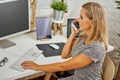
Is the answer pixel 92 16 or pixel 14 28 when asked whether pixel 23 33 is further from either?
pixel 92 16

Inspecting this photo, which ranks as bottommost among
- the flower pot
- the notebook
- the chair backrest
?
the chair backrest

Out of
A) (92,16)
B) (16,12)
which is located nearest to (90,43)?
(92,16)

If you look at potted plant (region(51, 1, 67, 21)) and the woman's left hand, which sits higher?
potted plant (region(51, 1, 67, 21))

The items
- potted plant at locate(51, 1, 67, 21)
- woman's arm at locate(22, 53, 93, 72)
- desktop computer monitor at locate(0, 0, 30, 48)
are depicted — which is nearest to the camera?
woman's arm at locate(22, 53, 93, 72)

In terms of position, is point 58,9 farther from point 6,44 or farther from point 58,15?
point 6,44

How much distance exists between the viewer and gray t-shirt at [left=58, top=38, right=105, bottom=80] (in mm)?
1677

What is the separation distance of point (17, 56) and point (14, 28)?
31 centimetres

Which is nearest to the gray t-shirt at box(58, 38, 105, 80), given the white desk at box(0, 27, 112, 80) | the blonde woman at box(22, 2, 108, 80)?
the blonde woman at box(22, 2, 108, 80)

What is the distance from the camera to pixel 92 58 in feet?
5.45

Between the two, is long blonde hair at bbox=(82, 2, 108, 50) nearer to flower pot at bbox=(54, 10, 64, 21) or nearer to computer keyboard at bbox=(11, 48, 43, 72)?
computer keyboard at bbox=(11, 48, 43, 72)

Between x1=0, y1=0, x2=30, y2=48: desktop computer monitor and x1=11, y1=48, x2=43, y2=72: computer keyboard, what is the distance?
0.28 m

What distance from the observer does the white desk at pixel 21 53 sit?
1.71 meters

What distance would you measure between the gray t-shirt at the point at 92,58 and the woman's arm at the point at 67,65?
4 cm

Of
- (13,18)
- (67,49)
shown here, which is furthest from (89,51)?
(13,18)
